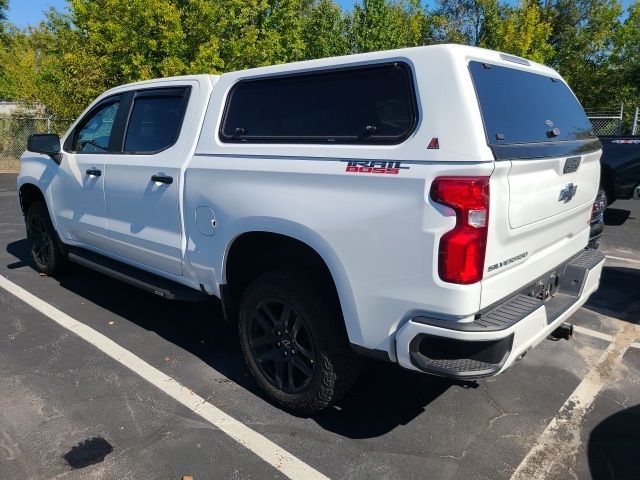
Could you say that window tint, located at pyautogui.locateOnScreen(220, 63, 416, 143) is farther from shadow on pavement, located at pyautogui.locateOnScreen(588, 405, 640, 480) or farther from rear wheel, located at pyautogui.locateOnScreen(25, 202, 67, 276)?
rear wheel, located at pyautogui.locateOnScreen(25, 202, 67, 276)

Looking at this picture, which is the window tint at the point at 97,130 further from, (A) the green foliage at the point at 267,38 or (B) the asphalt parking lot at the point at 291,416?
(A) the green foliage at the point at 267,38

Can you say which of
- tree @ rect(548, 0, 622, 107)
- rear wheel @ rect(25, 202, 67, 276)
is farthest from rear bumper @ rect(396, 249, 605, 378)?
tree @ rect(548, 0, 622, 107)

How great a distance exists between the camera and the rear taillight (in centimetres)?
226

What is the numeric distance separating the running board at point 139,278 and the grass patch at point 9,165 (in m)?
15.0

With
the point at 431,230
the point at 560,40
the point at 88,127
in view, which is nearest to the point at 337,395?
the point at 431,230

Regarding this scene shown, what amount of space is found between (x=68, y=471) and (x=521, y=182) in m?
2.71

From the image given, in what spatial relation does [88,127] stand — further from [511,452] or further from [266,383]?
[511,452]

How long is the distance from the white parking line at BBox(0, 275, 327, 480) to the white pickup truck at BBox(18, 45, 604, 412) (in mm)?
323

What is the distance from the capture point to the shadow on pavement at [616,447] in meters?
2.70

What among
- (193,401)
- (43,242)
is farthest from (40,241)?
(193,401)

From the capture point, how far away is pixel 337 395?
9.84 feet

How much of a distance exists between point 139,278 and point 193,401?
1218 millimetres

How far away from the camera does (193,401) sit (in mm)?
3359

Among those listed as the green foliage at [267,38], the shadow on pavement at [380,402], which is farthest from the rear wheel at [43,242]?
the green foliage at [267,38]
